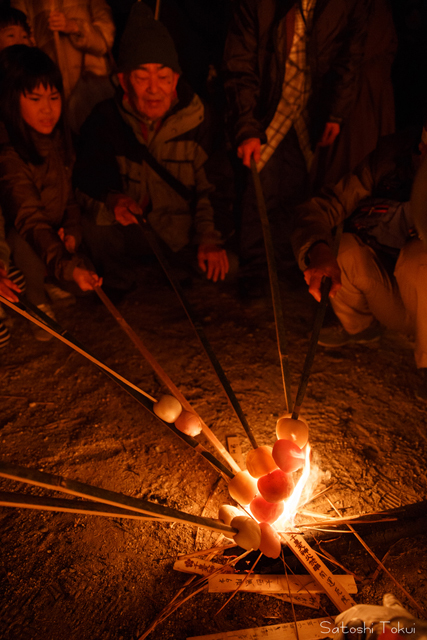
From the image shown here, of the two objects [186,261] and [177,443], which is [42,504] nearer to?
[177,443]

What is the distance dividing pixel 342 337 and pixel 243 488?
188cm

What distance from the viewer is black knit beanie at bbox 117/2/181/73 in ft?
10.8

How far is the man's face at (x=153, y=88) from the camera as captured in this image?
3.38 m

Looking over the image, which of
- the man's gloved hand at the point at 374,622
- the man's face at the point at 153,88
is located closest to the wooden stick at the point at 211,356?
the man's gloved hand at the point at 374,622

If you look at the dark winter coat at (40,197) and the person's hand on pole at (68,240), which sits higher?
the dark winter coat at (40,197)

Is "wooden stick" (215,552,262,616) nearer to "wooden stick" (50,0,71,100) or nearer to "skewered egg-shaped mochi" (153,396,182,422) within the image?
"skewered egg-shaped mochi" (153,396,182,422)

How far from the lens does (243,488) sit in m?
1.91

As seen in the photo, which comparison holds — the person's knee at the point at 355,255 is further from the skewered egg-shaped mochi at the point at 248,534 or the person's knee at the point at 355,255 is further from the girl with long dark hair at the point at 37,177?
the skewered egg-shaped mochi at the point at 248,534

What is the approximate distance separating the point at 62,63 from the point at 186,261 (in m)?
2.22

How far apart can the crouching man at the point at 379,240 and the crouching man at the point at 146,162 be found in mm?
972

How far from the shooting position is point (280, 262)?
4.36 m

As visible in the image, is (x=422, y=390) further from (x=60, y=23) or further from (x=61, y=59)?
Result: (x=60, y=23)

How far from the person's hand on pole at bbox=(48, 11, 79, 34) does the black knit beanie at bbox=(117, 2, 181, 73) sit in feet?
2.82

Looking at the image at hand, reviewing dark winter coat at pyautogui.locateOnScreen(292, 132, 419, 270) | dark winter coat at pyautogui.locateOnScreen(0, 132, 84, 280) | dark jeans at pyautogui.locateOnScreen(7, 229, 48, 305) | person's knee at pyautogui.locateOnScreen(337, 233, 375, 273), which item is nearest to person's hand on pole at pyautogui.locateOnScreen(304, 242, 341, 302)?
dark winter coat at pyautogui.locateOnScreen(292, 132, 419, 270)
